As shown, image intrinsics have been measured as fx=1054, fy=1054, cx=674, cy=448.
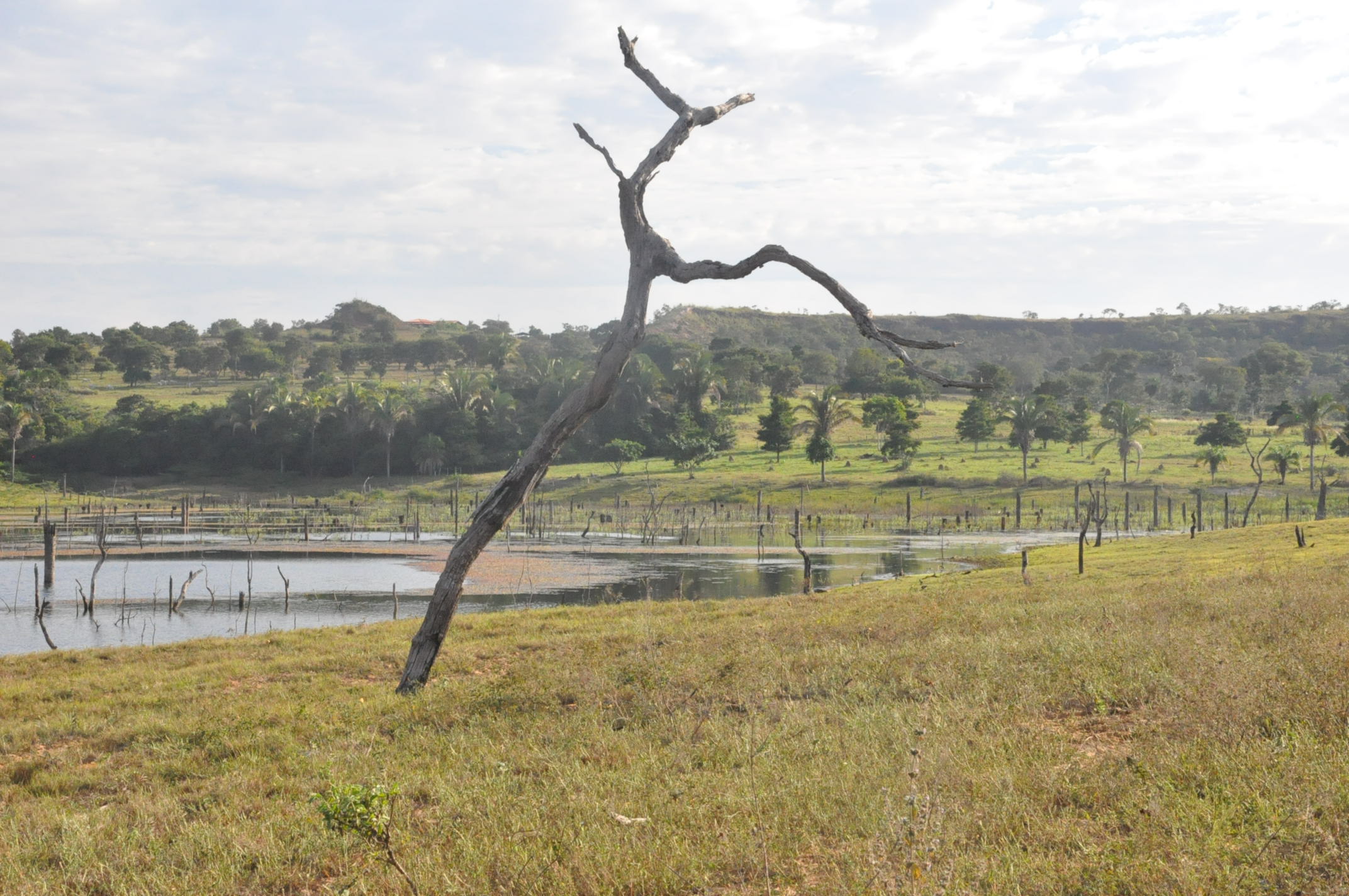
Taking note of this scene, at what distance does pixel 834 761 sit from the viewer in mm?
7508

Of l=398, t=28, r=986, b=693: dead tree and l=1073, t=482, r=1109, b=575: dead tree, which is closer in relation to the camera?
l=398, t=28, r=986, b=693: dead tree

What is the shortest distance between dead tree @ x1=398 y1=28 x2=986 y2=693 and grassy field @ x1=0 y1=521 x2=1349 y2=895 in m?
1.03

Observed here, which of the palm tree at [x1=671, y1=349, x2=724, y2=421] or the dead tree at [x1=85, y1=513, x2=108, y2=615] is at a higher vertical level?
the palm tree at [x1=671, y1=349, x2=724, y2=421]

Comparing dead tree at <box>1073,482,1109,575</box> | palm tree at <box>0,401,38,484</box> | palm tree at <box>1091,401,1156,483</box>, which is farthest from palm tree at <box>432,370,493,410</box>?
dead tree at <box>1073,482,1109,575</box>

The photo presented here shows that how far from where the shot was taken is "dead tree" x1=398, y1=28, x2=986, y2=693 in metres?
12.6


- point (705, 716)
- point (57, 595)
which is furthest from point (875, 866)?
point (57, 595)

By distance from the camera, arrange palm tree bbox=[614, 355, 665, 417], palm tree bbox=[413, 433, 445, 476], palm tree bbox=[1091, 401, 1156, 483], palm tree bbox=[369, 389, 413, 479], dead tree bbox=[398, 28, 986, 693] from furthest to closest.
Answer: palm tree bbox=[614, 355, 665, 417] → palm tree bbox=[413, 433, 445, 476] → palm tree bbox=[369, 389, 413, 479] → palm tree bbox=[1091, 401, 1156, 483] → dead tree bbox=[398, 28, 986, 693]

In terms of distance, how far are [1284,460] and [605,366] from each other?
71266 millimetres

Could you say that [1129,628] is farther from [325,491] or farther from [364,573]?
[325,491]

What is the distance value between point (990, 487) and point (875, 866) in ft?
240

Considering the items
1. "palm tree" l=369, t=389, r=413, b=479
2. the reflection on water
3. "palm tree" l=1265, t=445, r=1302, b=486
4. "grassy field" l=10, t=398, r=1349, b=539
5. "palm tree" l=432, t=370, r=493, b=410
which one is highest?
"palm tree" l=432, t=370, r=493, b=410

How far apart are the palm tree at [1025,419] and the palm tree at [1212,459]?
1140 cm

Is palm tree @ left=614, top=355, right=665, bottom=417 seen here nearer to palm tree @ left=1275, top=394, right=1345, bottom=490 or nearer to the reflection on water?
the reflection on water

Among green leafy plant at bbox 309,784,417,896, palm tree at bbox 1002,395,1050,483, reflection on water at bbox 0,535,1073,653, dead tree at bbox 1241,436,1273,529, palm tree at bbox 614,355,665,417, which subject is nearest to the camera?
green leafy plant at bbox 309,784,417,896
